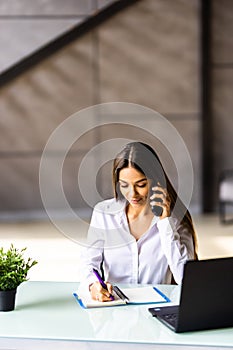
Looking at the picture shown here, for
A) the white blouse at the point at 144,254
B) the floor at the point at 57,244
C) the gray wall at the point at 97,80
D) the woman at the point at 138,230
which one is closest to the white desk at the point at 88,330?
the woman at the point at 138,230

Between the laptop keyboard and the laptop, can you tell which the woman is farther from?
the laptop

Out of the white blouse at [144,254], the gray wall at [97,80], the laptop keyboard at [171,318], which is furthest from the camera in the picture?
the gray wall at [97,80]

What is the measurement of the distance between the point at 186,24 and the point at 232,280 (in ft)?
22.5

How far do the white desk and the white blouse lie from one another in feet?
1.03

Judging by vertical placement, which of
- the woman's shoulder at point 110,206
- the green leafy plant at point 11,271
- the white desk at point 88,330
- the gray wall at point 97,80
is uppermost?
the gray wall at point 97,80

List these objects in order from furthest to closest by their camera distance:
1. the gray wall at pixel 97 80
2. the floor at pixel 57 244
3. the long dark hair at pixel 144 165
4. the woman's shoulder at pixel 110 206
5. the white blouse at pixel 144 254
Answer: the gray wall at pixel 97 80, the floor at pixel 57 244, the white blouse at pixel 144 254, the woman's shoulder at pixel 110 206, the long dark hair at pixel 144 165

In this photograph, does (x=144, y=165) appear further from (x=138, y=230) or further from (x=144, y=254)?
(x=144, y=254)

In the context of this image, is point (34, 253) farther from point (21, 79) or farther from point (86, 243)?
point (86, 243)

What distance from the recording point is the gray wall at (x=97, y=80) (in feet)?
27.3

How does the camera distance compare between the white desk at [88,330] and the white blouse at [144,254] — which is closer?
the white desk at [88,330]

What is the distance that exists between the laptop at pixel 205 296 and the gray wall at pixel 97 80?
6349mm

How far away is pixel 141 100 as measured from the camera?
27.8 feet

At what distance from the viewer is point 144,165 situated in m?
2.34

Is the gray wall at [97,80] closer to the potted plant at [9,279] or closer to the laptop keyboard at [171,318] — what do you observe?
the potted plant at [9,279]
